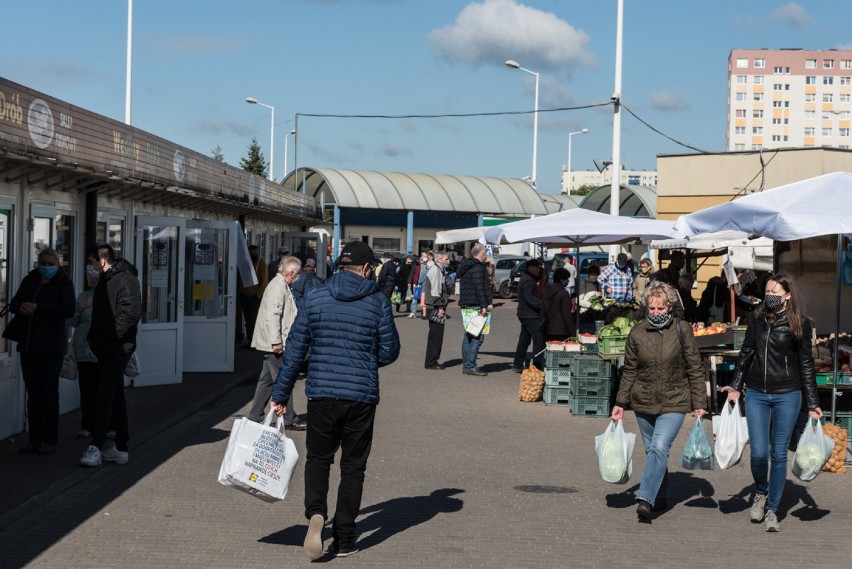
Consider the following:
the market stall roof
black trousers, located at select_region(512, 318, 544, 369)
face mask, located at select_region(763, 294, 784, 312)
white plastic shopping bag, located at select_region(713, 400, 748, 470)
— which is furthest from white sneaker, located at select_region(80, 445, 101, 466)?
black trousers, located at select_region(512, 318, 544, 369)

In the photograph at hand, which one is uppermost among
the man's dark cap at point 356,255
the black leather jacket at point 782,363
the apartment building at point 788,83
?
the apartment building at point 788,83

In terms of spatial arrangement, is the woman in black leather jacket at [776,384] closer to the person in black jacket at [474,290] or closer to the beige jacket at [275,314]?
the beige jacket at [275,314]

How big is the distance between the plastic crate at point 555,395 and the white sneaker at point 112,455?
20.4 feet

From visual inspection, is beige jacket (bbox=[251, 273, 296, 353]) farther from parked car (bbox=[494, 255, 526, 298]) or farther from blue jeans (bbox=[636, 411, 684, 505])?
parked car (bbox=[494, 255, 526, 298])

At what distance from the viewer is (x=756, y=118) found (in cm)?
17675

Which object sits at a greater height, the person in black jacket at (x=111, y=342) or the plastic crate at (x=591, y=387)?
the person in black jacket at (x=111, y=342)

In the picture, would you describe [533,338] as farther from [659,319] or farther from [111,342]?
[659,319]

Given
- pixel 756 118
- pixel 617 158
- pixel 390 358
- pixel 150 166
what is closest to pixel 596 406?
pixel 150 166

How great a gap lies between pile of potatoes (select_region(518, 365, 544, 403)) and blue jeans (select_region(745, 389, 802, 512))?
6.69 meters

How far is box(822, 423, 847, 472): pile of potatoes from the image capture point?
10102 millimetres

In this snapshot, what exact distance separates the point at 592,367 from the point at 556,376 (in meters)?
0.91

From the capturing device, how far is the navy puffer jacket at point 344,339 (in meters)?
6.75

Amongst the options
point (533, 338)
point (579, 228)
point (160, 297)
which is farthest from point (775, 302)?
point (533, 338)

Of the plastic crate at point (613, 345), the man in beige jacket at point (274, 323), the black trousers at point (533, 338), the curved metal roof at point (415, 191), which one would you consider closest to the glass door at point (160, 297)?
the man in beige jacket at point (274, 323)
